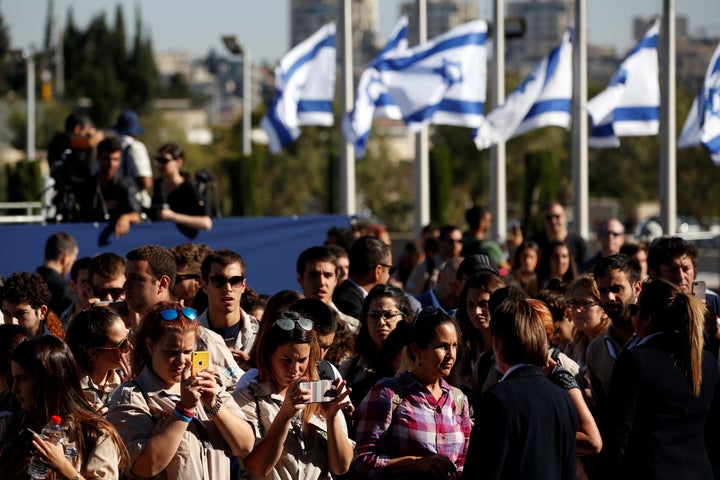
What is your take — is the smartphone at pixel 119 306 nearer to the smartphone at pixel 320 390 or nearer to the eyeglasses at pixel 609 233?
the smartphone at pixel 320 390

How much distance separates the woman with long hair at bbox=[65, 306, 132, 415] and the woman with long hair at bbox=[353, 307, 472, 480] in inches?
48.5

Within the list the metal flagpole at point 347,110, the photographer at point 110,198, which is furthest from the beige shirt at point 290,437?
the metal flagpole at point 347,110

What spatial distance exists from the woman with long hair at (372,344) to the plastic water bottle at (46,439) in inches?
103


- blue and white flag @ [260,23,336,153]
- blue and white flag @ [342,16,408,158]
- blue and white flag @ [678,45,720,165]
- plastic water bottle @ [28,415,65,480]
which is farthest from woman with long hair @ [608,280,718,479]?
blue and white flag @ [260,23,336,153]

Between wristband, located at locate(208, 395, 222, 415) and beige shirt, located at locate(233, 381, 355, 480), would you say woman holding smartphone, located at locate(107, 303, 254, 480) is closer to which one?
wristband, located at locate(208, 395, 222, 415)

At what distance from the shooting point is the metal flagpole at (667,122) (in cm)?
1998

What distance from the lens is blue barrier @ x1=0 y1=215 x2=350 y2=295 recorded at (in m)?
12.3

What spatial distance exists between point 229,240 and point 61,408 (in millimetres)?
8332

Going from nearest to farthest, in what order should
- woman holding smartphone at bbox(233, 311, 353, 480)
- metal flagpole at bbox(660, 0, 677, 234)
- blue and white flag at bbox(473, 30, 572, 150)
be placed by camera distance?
1. woman holding smartphone at bbox(233, 311, 353, 480)
2. metal flagpole at bbox(660, 0, 677, 234)
3. blue and white flag at bbox(473, 30, 572, 150)

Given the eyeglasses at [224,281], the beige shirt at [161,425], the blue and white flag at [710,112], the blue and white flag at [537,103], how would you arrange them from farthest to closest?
the blue and white flag at [537,103]
the blue and white flag at [710,112]
the eyeglasses at [224,281]
the beige shirt at [161,425]

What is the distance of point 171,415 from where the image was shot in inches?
224

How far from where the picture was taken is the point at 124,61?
137125 mm

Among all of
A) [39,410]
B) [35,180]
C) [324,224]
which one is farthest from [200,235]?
[35,180]

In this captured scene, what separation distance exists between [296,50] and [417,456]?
14.5m
